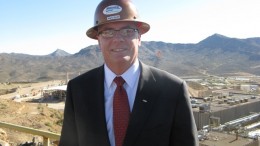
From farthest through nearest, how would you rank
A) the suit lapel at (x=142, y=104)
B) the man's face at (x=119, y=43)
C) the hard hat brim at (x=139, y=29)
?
the hard hat brim at (x=139, y=29) < the man's face at (x=119, y=43) < the suit lapel at (x=142, y=104)

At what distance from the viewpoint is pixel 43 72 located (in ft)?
614

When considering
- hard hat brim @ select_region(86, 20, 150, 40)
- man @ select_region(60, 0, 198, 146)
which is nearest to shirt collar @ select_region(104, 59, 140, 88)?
man @ select_region(60, 0, 198, 146)

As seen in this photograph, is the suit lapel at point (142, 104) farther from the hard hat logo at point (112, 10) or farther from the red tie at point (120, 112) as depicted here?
the hard hat logo at point (112, 10)

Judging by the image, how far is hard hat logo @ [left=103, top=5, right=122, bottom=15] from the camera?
2.77 metres

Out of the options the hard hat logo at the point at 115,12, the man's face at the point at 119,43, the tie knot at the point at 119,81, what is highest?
the hard hat logo at the point at 115,12

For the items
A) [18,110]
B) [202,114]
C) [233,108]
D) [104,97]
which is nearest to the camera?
[104,97]

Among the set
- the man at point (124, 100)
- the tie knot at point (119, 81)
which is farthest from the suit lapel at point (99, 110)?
the tie knot at point (119, 81)

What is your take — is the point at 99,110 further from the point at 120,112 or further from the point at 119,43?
the point at 119,43

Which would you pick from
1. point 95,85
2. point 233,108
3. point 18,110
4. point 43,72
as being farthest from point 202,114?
point 43,72

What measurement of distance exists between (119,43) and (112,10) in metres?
0.27

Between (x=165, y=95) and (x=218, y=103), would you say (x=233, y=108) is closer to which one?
(x=218, y=103)

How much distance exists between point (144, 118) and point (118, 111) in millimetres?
225

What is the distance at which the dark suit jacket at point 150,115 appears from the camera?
262 cm

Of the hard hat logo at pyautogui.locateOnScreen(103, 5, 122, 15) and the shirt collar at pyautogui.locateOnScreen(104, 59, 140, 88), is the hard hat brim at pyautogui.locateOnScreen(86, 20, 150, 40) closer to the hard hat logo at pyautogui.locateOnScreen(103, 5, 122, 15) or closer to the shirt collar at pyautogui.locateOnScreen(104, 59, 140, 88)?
the hard hat logo at pyautogui.locateOnScreen(103, 5, 122, 15)
